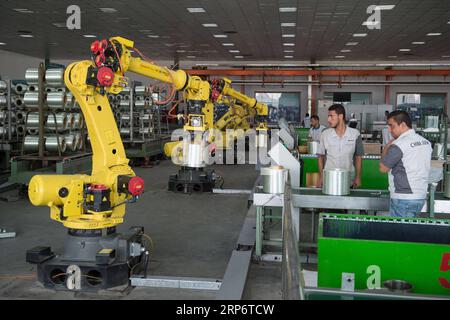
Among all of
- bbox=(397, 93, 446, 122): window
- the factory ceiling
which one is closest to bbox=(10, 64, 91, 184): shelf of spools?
the factory ceiling

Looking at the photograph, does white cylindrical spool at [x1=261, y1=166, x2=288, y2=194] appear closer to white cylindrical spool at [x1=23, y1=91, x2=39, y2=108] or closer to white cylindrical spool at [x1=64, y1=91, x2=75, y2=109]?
white cylindrical spool at [x1=64, y1=91, x2=75, y2=109]

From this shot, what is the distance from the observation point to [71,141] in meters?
9.71

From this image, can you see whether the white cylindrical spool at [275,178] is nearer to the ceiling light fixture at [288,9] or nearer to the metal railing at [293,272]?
the metal railing at [293,272]

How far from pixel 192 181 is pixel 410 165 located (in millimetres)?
5989

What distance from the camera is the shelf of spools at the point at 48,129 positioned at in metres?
9.11

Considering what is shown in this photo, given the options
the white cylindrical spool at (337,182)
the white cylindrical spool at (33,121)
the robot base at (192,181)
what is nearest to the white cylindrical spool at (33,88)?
the white cylindrical spool at (33,121)

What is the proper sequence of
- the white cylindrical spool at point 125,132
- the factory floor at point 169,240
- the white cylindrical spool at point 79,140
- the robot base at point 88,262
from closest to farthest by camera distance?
the robot base at point 88,262 → the factory floor at point 169,240 → the white cylindrical spool at point 79,140 → the white cylindrical spool at point 125,132

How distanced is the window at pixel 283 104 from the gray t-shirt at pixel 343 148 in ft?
68.8

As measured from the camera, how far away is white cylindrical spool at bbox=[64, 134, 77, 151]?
9.67m

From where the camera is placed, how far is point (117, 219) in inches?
189

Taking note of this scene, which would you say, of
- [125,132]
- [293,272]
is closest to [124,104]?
[125,132]

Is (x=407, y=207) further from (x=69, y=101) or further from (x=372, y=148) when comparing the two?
(x=69, y=101)
